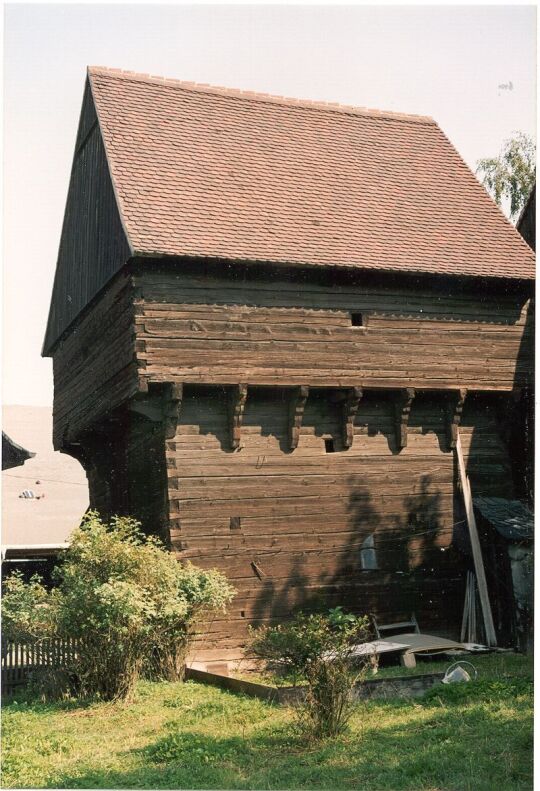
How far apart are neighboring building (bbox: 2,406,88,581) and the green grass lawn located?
94.4 ft

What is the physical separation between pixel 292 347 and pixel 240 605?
5.10m

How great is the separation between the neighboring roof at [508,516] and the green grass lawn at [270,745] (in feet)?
16.5

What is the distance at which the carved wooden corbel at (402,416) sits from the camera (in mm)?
20672

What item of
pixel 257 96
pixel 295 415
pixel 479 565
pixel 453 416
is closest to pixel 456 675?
pixel 479 565

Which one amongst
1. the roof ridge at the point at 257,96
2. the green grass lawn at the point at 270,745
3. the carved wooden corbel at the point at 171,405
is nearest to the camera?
the green grass lawn at the point at 270,745

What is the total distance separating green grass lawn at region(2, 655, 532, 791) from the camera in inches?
408

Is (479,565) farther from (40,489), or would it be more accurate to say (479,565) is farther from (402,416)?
(40,489)

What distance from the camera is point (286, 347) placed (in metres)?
19.5

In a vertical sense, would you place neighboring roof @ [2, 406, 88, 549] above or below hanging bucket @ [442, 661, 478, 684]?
above

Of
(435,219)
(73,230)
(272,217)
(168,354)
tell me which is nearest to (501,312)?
(435,219)

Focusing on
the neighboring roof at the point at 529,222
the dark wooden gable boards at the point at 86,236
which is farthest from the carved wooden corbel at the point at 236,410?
the neighboring roof at the point at 529,222

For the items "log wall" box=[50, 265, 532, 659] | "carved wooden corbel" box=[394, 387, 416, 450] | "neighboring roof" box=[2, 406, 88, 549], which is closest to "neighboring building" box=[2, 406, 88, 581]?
"neighboring roof" box=[2, 406, 88, 549]

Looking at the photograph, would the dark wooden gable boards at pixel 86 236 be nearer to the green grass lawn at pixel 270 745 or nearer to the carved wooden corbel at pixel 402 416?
the carved wooden corbel at pixel 402 416

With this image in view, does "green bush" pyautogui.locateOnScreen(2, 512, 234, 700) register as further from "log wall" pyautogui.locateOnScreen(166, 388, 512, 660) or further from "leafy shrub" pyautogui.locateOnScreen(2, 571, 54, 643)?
"log wall" pyautogui.locateOnScreen(166, 388, 512, 660)
